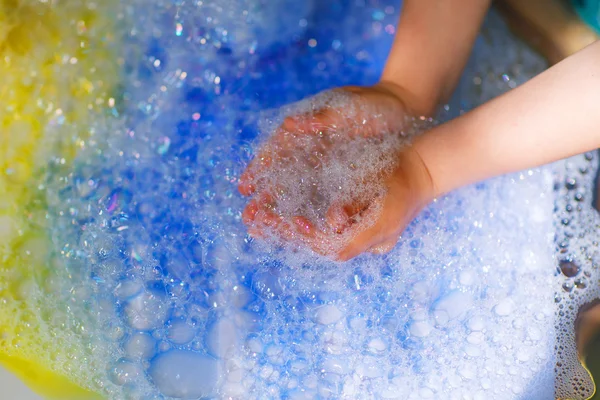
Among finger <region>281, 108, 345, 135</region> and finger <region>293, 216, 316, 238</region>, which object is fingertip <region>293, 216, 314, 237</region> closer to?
finger <region>293, 216, 316, 238</region>

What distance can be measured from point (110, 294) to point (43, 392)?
0.47 ft

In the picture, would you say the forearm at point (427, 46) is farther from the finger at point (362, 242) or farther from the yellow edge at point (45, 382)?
the yellow edge at point (45, 382)

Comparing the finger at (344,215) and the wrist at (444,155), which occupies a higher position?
the wrist at (444,155)

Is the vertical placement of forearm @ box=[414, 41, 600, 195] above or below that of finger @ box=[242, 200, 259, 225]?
above

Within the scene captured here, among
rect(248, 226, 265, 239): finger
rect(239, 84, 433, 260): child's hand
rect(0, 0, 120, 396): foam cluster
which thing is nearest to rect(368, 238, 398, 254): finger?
rect(239, 84, 433, 260): child's hand

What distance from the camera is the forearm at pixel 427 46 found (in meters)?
0.80

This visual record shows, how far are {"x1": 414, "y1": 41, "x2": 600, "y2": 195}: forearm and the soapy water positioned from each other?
74 mm

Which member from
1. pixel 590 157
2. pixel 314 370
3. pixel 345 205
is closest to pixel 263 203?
pixel 345 205

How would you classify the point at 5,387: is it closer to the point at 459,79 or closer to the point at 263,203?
the point at 263,203

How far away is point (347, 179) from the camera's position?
710mm

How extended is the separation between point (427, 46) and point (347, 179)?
0.23 metres

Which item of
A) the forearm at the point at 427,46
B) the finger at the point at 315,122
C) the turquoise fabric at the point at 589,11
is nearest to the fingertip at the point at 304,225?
the finger at the point at 315,122

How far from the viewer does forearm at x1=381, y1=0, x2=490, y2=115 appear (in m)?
0.80

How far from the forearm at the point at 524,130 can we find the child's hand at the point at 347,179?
0.12ft
